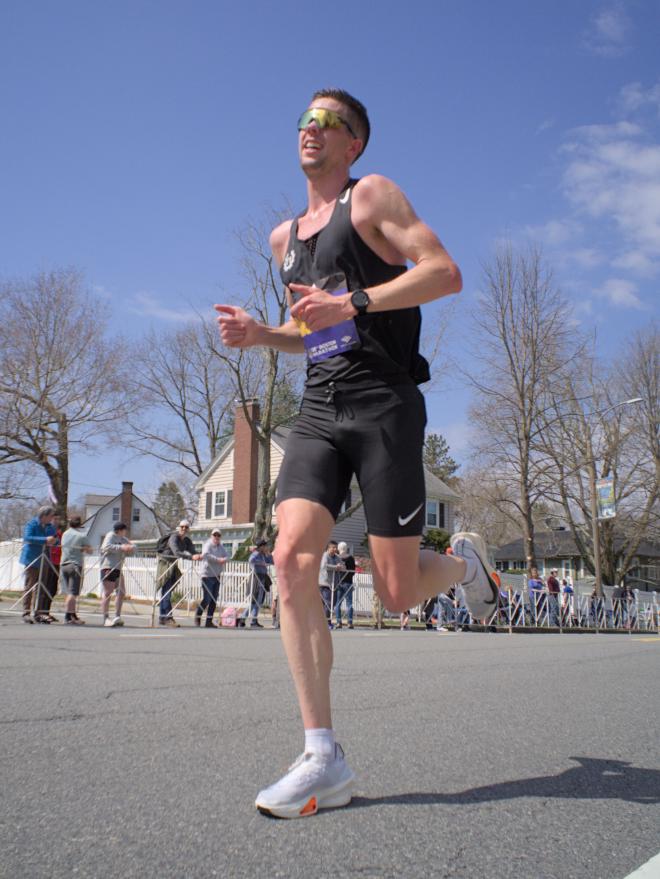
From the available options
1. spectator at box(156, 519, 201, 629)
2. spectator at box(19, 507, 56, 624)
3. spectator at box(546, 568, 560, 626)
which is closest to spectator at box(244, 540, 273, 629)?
spectator at box(156, 519, 201, 629)

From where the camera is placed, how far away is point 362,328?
2.84 meters

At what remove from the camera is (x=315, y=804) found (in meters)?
2.29

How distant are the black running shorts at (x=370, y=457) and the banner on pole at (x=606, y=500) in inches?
1184

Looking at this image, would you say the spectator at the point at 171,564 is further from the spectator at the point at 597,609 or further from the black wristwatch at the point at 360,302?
the spectator at the point at 597,609

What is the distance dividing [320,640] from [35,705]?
1861 mm

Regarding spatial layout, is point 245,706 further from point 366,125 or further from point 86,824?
point 366,125

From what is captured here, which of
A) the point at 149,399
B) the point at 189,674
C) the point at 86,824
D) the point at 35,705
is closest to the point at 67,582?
the point at 189,674

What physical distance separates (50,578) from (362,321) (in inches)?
513

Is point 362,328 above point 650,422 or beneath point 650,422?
beneath

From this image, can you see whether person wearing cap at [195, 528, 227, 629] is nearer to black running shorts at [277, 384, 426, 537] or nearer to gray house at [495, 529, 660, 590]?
black running shorts at [277, 384, 426, 537]

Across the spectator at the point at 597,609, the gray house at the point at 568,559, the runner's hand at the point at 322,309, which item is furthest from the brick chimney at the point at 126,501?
the runner's hand at the point at 322,309

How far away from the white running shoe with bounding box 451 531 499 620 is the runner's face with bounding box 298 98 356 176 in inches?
76.0

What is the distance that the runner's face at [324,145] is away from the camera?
310cm

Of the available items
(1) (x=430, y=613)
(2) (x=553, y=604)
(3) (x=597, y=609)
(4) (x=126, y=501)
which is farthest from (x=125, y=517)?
(1) (x=430, y=613)
